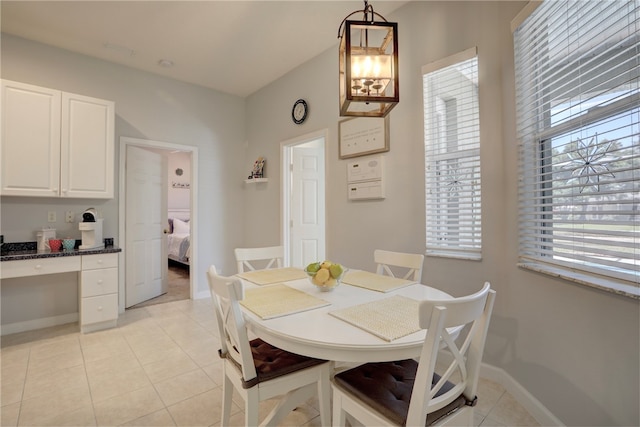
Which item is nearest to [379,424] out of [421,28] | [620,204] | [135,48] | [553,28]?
[620,204]

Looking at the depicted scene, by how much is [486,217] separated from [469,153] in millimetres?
493

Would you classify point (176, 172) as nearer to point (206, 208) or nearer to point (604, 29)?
point (206, 208)

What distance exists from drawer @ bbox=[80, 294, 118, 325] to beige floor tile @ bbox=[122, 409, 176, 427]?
1690 mm

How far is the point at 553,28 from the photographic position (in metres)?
1.65

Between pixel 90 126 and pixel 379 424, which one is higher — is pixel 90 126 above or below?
above

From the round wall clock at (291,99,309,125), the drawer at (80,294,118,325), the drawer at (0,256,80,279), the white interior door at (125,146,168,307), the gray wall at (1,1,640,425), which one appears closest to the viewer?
the gray wall at (1,1,640,425)

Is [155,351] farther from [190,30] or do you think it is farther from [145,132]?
[190,30]

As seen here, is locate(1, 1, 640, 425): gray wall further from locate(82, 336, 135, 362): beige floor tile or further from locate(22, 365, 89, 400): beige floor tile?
locate(22, 365, 89, 400): beige floor tile

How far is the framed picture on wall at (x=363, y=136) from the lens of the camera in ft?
8.81

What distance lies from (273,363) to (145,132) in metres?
3.49

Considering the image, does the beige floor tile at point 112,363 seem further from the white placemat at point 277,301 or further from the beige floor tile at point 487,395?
the beige floor tile at point 487,395

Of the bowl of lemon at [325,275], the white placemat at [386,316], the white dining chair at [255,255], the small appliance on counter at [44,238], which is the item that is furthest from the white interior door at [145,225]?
the white placemat at [386,316]

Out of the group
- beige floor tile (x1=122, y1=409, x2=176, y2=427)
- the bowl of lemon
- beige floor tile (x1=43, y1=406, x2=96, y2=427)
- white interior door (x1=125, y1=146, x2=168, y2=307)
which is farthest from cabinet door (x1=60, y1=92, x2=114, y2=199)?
the bowl of lemon

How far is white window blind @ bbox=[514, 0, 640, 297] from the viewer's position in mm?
1231
